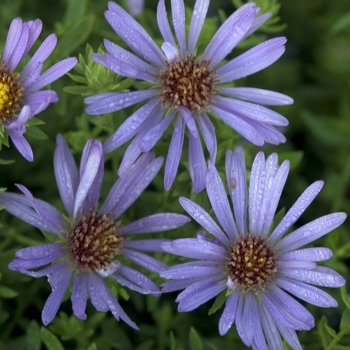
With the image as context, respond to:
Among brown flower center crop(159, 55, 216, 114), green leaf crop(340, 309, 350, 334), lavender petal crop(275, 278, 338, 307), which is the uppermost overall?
brown flower center crop(159, 55, 216, 114)

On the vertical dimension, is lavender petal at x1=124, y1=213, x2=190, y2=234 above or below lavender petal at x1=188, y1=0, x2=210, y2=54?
below

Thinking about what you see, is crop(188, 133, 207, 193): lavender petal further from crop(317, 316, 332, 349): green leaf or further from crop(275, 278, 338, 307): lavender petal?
crop(317, 316, 332, 349): green leaf

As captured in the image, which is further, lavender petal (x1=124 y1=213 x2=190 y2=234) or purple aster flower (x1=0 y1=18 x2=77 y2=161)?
lavender petal (x1=124 y1=213 x2=190 y2=234)

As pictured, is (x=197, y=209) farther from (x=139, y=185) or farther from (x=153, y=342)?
(x=153, y=342)

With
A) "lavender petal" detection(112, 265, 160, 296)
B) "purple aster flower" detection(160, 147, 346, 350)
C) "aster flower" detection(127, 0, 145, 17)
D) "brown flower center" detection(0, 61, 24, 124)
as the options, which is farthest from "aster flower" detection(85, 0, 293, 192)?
"aster flower" detection(127, 0, 145, 17)

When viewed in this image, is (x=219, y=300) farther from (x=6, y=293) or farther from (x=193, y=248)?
(x=6, y=293)

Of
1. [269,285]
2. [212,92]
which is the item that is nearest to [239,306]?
[269,285]

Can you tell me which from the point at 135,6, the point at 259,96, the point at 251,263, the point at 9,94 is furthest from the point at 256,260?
the point at 135,6
